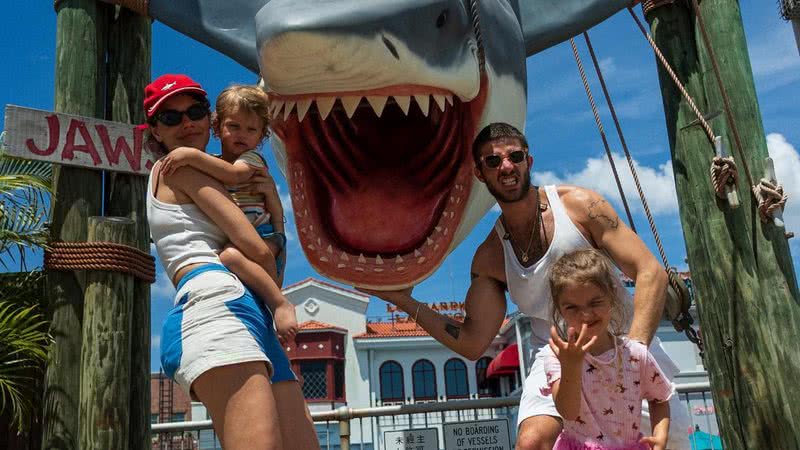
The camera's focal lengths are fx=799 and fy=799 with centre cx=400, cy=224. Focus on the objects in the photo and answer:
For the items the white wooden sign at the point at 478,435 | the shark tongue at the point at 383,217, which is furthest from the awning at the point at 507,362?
the shark tongue at the point at 383,217

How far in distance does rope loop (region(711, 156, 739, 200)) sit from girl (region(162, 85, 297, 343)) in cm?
232

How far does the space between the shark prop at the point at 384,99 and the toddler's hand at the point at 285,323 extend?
45cm

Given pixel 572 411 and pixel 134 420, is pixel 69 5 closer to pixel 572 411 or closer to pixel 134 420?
pixel 134 420

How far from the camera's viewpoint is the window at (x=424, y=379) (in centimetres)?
3123

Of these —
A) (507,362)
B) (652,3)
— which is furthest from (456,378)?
(652,3)

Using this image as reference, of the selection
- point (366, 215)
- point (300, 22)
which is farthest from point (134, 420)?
point (300, 22)

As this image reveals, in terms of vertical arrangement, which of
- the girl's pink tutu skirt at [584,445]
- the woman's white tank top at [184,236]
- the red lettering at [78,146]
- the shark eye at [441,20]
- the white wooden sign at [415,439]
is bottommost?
the white wooden sign at [415,439]

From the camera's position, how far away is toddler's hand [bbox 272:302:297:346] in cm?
167

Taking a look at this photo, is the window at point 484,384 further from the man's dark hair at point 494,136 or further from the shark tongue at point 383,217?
the man's dark hair at point 494,136

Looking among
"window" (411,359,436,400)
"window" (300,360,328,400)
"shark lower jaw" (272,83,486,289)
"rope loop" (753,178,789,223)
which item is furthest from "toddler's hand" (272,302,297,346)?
"window" (411,359,436,400)

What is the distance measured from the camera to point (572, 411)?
5.56ft

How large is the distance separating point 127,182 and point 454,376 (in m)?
29.2

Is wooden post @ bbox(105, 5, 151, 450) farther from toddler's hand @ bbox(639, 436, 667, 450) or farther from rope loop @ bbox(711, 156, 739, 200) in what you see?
rope loop @ bbox(711, 156, 739, 200)

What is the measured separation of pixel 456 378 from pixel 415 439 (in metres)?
27.0
